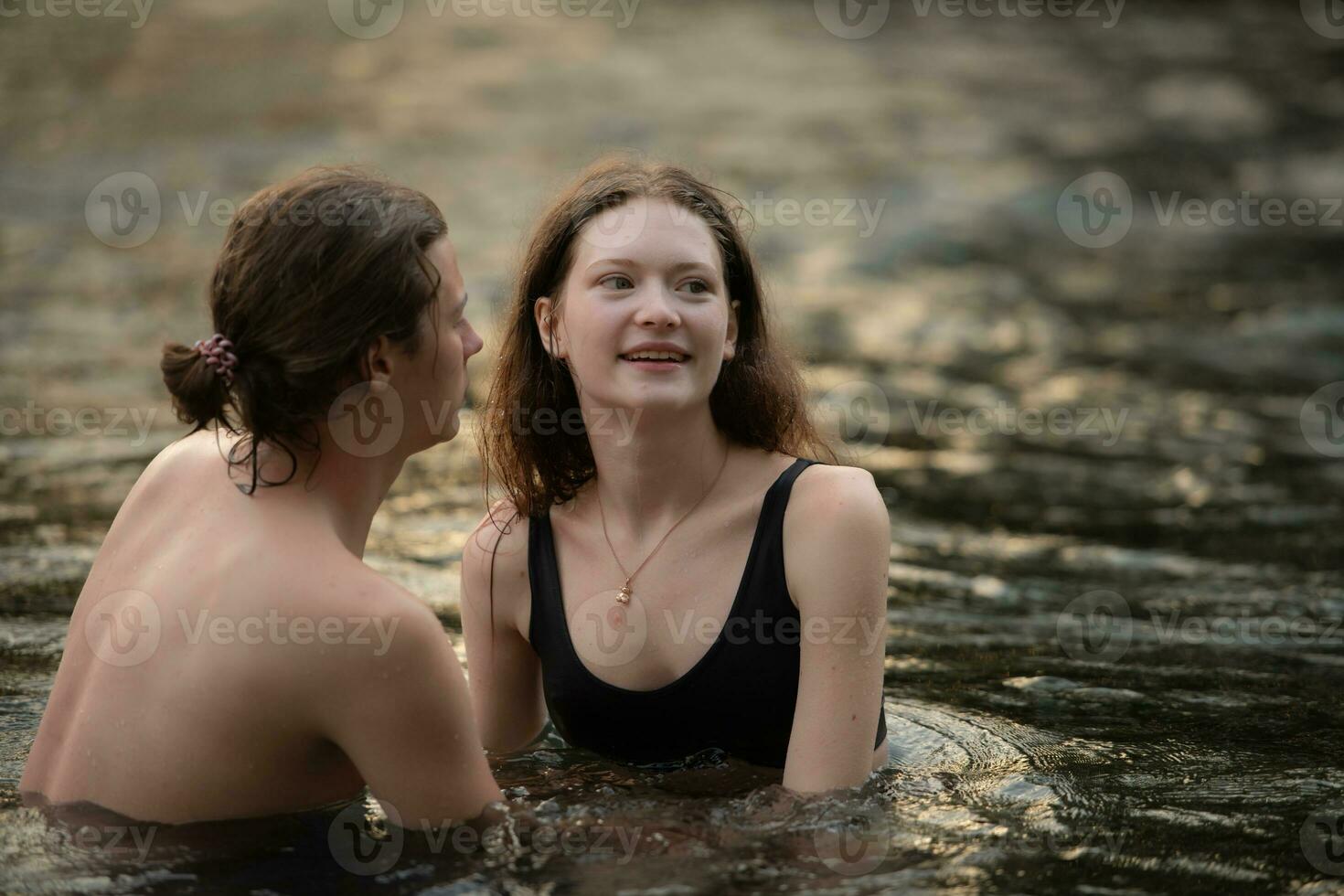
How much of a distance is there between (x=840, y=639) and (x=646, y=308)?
36.2 inches

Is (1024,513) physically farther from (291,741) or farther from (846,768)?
(291,741)

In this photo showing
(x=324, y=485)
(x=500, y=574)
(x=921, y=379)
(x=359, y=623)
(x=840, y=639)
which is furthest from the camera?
(x=921, y=379)

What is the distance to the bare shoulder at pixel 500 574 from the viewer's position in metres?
4.29

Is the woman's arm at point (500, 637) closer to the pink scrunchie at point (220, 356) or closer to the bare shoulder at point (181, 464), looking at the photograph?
the bare shoulder at point (181, 464)

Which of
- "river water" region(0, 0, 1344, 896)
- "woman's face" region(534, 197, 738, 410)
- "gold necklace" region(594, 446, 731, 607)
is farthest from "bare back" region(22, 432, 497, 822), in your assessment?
"woman's face" region(534, 197, 738, 410)

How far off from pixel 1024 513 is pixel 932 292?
560 centimetres

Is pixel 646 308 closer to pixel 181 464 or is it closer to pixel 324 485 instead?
pixel 324 485

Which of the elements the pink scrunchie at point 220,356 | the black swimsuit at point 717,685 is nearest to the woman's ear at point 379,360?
the pink scrunchie at point 220,356

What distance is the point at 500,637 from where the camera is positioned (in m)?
4.34

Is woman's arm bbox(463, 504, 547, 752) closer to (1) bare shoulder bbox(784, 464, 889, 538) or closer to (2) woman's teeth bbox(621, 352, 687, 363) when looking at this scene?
(2) woman's teeth bbox(621, 352, 687, 363)

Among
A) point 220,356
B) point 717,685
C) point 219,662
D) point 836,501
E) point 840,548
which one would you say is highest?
point 220,356

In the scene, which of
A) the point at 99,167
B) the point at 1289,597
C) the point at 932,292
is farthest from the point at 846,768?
the point at 99,167

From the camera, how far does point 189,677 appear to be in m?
3.20

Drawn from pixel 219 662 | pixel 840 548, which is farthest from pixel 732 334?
pixel 219 662
